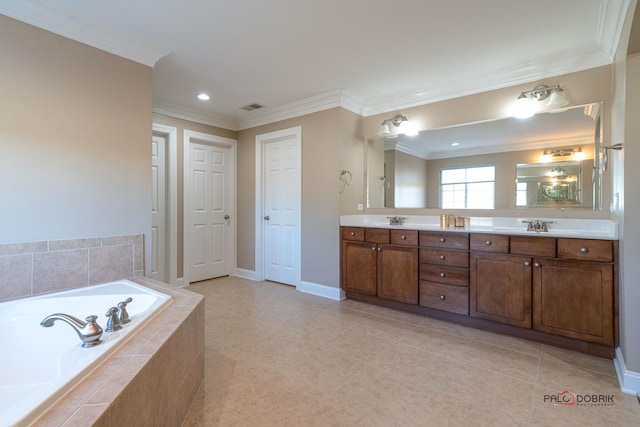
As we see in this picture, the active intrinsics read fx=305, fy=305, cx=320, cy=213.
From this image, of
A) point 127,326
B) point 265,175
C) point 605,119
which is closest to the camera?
point 127,326

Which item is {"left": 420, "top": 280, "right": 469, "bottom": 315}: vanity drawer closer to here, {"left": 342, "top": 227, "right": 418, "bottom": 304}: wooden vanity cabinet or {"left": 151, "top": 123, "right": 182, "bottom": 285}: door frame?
{"left": 342, "top": 227, "right": 418, "bottom": 304}: wooden vanity cabinet

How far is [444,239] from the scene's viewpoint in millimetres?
2854

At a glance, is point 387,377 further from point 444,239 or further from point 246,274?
point 246,274

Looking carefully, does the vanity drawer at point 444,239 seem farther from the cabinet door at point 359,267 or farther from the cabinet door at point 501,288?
the cabinet door at point 359,267

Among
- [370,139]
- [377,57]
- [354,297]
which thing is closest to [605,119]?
[377,57]

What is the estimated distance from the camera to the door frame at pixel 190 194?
13.4 ft

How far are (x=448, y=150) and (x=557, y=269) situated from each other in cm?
158

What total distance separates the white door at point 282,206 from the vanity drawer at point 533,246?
2.40m

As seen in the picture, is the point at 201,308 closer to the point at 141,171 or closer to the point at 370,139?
the point at 141,171

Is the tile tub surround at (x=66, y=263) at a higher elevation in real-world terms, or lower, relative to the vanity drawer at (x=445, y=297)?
higher

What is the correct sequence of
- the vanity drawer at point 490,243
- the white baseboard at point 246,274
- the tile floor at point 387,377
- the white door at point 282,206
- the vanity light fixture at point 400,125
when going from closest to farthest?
the tile floor at point 387,377
the vanity drawer at point 490,243
the vanity light fixture at point 400,125
the white door at point 282,206
the white baseboard at point 246,274

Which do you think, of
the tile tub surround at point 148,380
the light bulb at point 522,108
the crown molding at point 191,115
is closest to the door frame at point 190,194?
the crown molding at point 191,115

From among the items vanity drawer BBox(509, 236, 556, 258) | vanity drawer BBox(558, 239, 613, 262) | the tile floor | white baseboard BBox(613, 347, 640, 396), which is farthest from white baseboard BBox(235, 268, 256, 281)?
white baseboard BBox(613, 347, 640, 396)

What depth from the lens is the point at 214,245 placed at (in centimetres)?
452
